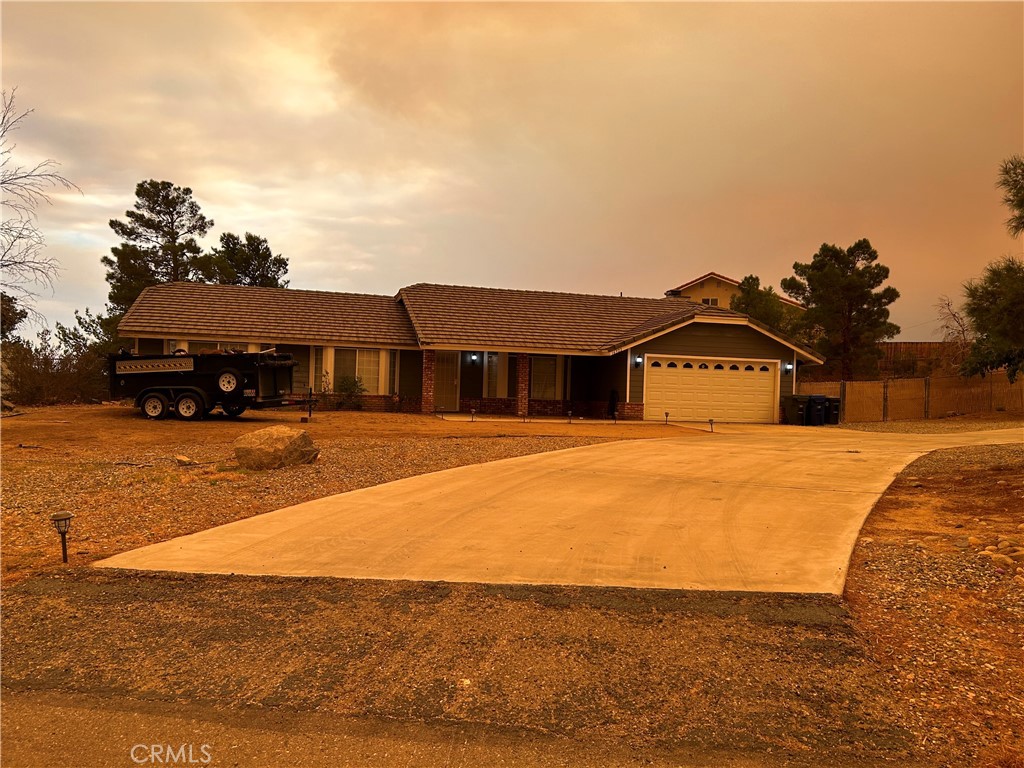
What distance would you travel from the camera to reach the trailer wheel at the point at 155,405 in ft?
58.3

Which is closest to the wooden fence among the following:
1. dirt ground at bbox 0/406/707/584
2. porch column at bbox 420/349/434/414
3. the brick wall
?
dirt ground at bbox 0/406/707/584

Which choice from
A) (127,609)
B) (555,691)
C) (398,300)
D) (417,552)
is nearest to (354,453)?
(417,552)

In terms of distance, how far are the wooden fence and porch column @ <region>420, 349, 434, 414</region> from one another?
1495 centimetres

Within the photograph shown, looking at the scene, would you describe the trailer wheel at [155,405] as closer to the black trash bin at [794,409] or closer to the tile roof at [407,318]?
the tile roof at [407,318]

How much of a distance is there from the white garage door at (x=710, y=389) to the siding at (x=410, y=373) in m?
8.56

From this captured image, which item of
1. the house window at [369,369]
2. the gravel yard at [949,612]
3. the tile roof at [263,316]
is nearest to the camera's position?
the gravel yard at [949,612]

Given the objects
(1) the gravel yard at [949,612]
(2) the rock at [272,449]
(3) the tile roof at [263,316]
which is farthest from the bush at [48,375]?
(1) the gravel yard at [949,612]

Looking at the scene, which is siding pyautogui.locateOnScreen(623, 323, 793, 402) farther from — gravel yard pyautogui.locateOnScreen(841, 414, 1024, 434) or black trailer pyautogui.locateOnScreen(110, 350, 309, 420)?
black trailer pyautogui.locateOnScreen(110, 350, 309, 420)

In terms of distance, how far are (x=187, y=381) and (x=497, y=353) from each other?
35.8 feet

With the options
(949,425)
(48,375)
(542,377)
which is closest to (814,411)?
(949,425)

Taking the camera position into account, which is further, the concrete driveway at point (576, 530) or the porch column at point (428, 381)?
the porch column at point (428, 381)

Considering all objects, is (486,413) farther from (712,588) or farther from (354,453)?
(712,588)

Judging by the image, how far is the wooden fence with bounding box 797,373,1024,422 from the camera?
24.0 m

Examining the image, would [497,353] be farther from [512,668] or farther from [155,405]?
[512,668]
